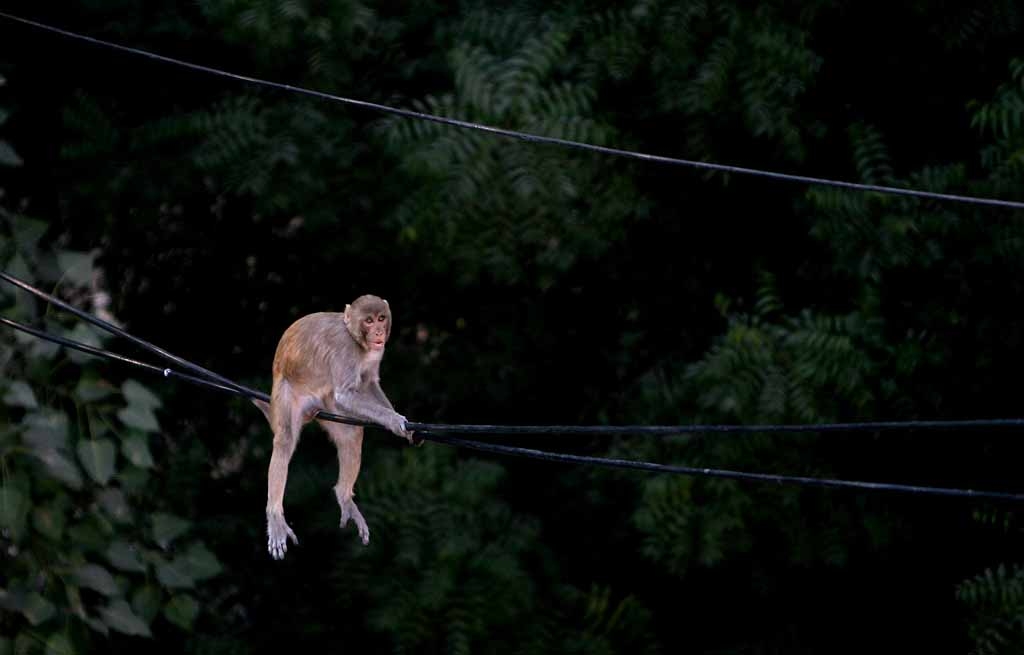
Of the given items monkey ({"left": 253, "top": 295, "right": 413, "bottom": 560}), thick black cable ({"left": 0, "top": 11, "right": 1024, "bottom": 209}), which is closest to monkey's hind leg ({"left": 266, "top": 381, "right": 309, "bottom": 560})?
monkey ({"left": 253, "top": 295, "right": 413, "bottom": 560})

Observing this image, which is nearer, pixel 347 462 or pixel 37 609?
pixel 347 462

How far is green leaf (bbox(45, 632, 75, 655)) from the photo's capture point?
27.6 ft

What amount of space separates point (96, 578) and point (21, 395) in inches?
46.3

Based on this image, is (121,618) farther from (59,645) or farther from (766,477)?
(766,477)

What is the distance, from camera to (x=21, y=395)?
26.5ft

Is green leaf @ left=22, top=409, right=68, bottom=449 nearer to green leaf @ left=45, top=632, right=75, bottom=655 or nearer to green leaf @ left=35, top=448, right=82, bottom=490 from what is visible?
green leaf @ left=35, top=448, right=82, bottom=490

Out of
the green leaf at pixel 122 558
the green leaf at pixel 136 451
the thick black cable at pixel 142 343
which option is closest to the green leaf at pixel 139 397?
the green leaf at pixel 136 451

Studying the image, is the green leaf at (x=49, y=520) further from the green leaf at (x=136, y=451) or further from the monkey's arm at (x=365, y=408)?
the monkey's arm at (x=365, y=408)

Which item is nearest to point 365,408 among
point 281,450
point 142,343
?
point 281,450

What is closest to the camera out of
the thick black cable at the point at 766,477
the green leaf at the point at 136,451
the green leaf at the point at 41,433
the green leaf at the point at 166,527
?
the thick black cable at the point at 766,477


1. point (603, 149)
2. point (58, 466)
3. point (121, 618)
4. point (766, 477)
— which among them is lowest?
point (121, 618)

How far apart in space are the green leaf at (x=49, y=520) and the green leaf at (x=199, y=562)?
964 millimetres

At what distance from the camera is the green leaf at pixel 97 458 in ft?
27.8

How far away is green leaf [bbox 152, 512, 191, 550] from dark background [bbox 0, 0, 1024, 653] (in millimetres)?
18
